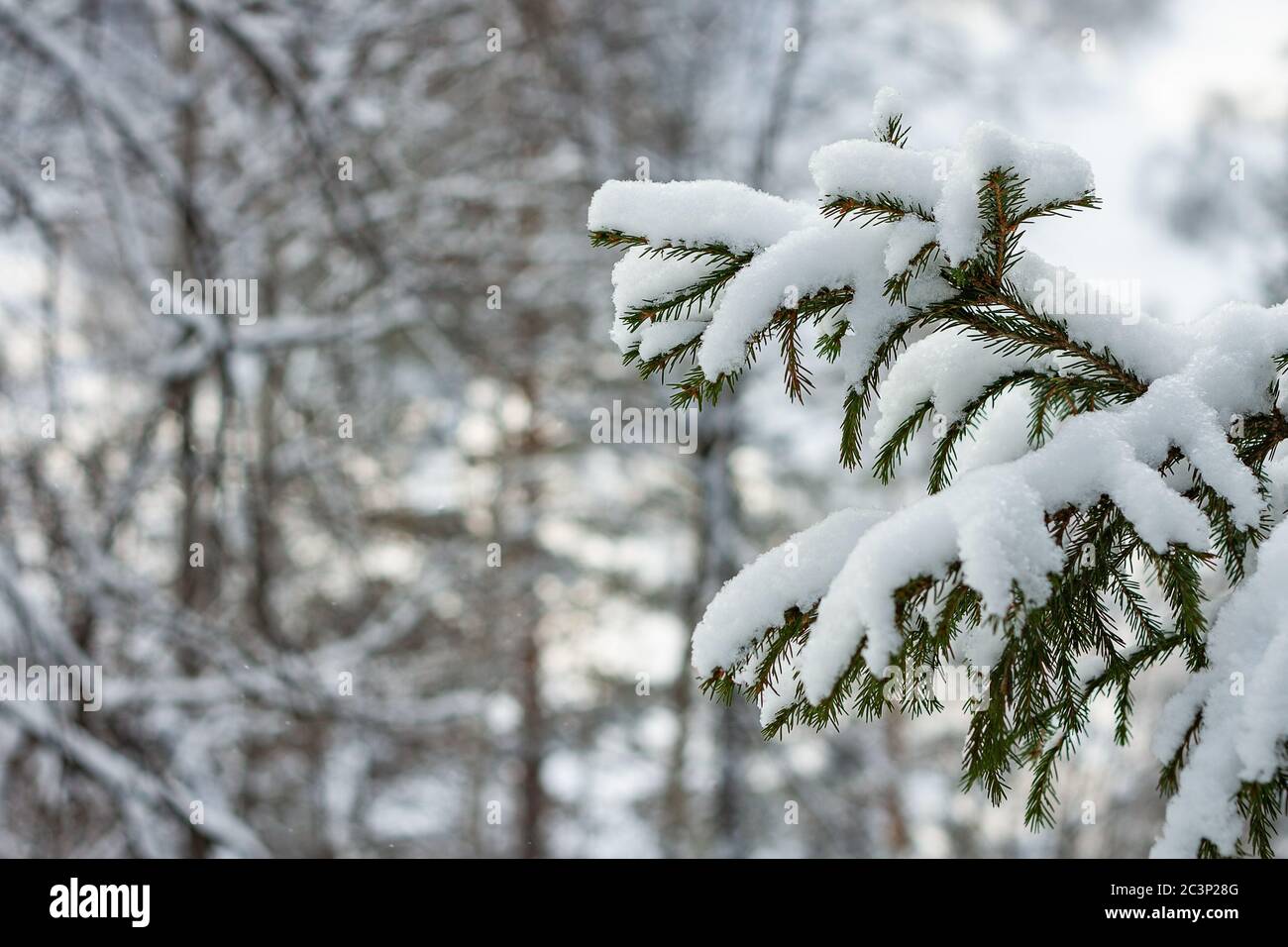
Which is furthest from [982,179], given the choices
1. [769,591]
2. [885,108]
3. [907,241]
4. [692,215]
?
[769,591]

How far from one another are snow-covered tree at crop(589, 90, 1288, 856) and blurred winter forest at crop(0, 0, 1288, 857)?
1939mm

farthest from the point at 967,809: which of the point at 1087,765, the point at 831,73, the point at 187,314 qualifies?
the point at 187,314

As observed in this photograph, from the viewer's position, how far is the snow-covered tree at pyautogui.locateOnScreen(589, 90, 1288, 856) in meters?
0.90

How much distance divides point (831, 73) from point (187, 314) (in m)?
5.41

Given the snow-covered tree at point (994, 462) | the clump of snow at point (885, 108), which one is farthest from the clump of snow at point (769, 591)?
the clump of snow at point (885, 108)

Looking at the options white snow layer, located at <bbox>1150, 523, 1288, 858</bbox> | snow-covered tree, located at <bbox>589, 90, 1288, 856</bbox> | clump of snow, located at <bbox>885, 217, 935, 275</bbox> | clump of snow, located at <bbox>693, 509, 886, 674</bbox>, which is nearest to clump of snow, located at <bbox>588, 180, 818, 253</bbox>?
snow-covered tree, located at <bbox>589, 90, 1288, 856</bbox>

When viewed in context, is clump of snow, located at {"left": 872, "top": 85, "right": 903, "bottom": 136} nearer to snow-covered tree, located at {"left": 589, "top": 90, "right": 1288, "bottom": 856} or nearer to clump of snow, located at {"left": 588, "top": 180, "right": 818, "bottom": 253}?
snow-covered tree, located at {"left": 589, "top": 90, "right": 1288, "bottom": 856}

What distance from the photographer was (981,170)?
100cm

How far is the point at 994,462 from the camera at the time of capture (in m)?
1.13

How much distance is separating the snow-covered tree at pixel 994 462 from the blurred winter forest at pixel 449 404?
1939mm

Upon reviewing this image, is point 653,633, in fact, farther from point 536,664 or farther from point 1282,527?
point 1282,527

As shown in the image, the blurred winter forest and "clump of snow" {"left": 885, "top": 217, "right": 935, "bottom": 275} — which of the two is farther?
the blurred winter forest

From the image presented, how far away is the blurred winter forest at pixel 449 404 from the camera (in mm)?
2875

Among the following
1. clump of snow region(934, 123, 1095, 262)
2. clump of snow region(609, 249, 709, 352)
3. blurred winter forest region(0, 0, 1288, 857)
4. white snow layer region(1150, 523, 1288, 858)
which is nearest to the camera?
white snow layer region(1150, 523, 1288, 858)
